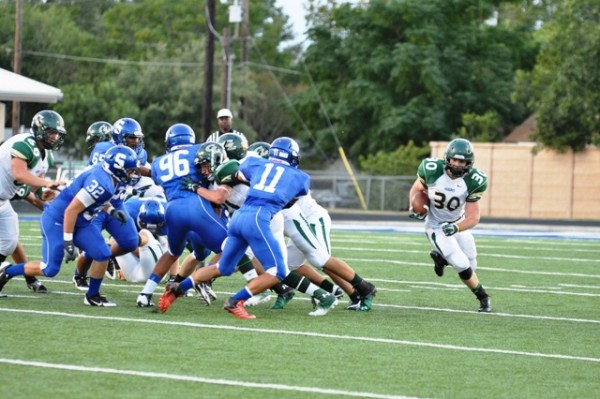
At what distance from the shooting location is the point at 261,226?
9.19 meters

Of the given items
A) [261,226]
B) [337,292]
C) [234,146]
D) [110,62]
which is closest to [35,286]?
[234,146]

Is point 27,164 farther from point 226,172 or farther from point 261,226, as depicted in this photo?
point 261,226

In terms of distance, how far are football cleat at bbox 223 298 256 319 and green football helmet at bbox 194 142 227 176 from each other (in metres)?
1.10

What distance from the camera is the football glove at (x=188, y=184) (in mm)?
9523

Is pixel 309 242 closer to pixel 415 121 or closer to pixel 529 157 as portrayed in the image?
pixel 529 157

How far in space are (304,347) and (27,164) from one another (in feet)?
11.3

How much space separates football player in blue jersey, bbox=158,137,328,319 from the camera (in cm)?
920

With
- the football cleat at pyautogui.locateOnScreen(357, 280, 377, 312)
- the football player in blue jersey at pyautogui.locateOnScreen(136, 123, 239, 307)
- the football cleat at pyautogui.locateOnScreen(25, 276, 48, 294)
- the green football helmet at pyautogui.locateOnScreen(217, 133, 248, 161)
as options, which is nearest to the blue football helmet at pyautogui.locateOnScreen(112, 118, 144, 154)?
the green football helmet at pyautogui.locateOnScreen(217, 133, 248, 161)

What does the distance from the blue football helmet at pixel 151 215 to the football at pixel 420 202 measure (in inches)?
89.7

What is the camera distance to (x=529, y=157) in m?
33.6

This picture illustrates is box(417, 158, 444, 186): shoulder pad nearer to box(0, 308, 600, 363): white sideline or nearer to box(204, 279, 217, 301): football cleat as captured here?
box(204, 279, 217, 301): football cleat

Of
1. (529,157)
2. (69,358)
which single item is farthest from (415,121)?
(69,358)

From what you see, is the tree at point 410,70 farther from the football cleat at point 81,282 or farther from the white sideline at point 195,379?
the white sideline at point 195,379

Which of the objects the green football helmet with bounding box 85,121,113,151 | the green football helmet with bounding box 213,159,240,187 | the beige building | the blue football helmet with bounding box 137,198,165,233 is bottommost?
the beige building
